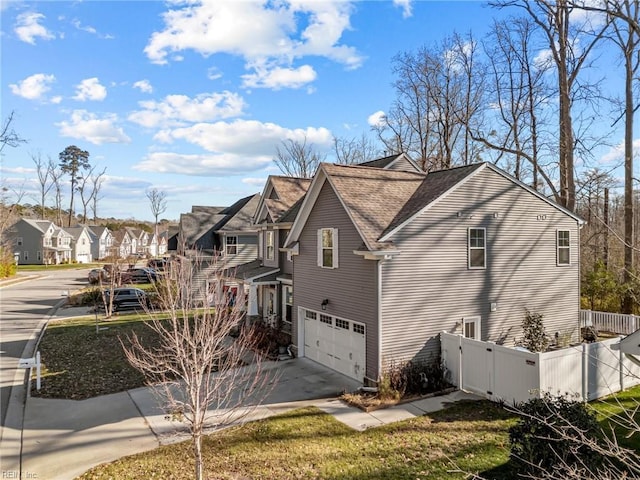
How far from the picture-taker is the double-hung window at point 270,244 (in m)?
22.6

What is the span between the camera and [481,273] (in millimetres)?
15055

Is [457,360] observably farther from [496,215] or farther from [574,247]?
[574,247]

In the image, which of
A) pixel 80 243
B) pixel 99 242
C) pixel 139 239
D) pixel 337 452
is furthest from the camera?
pixel 139 239

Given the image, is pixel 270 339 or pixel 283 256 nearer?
pixel 270 339

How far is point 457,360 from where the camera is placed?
1335cm

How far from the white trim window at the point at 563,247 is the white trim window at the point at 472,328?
5.03 metres

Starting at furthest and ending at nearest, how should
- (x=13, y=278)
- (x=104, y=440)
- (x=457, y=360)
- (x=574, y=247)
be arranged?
(x=13, y=278) → (x=574, y=247) → (x=457, y=360) → (x=104, y=440)

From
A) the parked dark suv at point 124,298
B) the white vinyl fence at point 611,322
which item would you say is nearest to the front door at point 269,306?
the parked dark suv at point 124,298

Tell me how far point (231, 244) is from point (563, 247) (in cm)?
2207

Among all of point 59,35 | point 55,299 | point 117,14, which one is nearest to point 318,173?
point 117,14

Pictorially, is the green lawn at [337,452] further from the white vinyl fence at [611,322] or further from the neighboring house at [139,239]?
the neighboring house at [139,239]

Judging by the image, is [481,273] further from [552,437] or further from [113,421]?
[113,421]

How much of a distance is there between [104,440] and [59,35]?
1134cm

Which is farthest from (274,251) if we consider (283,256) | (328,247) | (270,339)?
(328,247)
